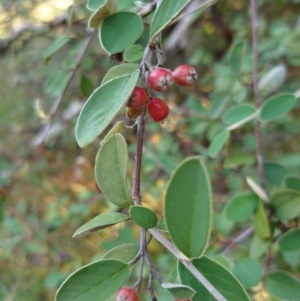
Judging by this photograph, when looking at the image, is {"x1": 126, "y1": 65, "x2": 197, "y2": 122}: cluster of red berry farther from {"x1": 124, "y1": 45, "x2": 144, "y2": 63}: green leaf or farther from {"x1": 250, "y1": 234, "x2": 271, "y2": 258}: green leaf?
{"x1": 250, "y1": 234, "x2": 271, "y2": 258}: green leaf

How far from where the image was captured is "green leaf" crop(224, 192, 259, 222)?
0.76m

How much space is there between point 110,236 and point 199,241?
1318 millimetres

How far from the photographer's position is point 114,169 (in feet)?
1.41

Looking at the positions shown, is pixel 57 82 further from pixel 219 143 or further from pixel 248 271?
pixel 248 271

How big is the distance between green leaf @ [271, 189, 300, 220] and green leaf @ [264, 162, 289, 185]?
0.13 meters

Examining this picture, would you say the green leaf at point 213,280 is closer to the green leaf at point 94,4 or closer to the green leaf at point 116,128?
the green leaf at point 116,128

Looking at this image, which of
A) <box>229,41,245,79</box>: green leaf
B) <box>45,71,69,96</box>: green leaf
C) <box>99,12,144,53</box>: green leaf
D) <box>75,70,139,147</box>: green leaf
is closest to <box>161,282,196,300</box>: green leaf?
<box>75,70,139,147</box>: green leaf

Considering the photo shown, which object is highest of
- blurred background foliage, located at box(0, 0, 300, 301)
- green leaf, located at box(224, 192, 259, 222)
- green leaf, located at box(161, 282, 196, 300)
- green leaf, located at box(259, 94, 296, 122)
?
green leaf, located at box(161, 282, 196, 300)

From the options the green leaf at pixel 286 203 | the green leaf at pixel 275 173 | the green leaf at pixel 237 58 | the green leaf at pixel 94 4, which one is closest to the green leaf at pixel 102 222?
the green leaf at pixel 94 4

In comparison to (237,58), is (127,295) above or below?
above

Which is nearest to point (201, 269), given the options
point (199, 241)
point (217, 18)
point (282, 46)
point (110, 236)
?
point (199, 241)

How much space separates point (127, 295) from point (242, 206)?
16.5 inches

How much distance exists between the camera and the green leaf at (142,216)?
0.42m

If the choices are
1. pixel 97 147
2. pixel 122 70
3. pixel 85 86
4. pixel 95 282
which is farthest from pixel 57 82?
pixel 97 147
